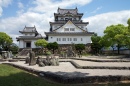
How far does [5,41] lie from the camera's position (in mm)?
Result: 57625

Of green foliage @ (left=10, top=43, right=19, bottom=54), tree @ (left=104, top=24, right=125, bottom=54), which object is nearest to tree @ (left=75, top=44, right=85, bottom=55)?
tree @ (left=104, top=24, right=125, bottom=54)

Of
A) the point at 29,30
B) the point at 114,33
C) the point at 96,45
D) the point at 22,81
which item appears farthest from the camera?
the point at 29,30

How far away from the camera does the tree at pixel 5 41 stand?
56.8m

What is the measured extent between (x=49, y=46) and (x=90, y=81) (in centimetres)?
4165

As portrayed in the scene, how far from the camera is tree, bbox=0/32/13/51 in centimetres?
5684

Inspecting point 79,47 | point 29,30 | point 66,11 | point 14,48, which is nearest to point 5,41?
point 14,48

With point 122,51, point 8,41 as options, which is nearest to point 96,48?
point 122,51

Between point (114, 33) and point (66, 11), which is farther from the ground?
point (66, 11)

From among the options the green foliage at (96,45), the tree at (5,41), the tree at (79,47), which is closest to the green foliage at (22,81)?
the tree at (79,47)

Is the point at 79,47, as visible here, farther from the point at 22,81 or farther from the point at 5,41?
the point at 22,81

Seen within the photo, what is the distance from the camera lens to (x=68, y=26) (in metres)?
58.3

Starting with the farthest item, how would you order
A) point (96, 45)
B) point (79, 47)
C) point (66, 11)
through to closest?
point (66, 11) → point (96, 45) → point (79, 47)

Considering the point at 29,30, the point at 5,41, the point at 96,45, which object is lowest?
the point at 96,45

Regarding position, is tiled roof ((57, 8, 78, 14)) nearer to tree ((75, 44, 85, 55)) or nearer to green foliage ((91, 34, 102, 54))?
green foliage ((91, 34, 102, 54))
